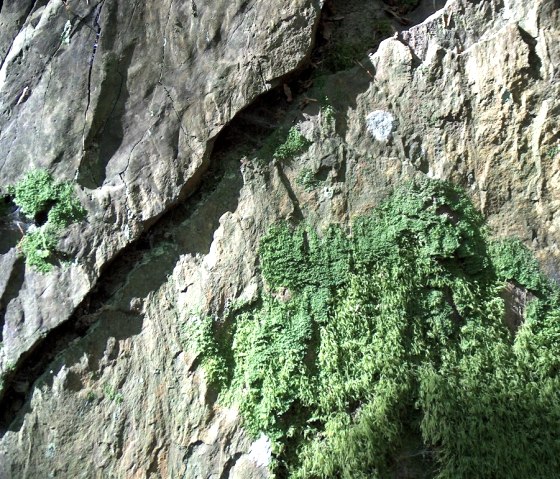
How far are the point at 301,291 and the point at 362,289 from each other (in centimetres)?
39

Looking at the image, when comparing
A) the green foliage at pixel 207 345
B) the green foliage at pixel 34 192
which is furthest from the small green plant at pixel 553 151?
the green foliage at pixel 34 192

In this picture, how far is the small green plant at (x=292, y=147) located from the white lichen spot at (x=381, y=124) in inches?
17.7

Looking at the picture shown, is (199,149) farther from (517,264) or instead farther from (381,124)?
(517,264)

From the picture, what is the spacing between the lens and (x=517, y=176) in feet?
12.9

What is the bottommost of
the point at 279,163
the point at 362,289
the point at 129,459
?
the point at 129,459

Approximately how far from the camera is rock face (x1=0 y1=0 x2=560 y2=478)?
3.71m

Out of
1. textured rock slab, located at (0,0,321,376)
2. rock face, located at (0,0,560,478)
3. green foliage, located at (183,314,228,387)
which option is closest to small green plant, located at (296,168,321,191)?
rock face, located at (0,0,560,478)

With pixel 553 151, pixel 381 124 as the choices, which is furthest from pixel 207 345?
pixel 553 151

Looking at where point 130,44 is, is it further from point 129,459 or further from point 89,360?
point 129,459

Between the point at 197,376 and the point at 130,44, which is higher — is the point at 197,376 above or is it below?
below

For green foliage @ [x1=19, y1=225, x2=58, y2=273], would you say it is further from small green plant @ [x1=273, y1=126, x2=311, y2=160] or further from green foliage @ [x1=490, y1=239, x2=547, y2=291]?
green foliage @ [x1=490, y1=239, x2=547, y2=291]

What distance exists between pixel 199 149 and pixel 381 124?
4.13ft

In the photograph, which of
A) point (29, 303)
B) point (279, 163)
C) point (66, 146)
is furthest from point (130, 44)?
point (29, 303)

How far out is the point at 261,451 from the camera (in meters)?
3.50
